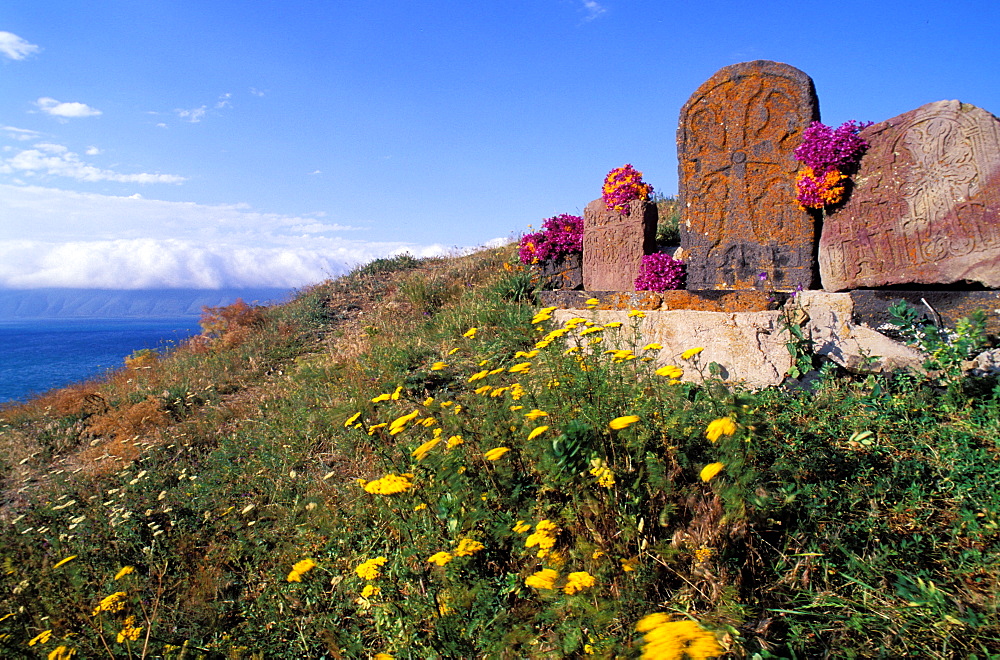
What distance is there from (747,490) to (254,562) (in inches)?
115

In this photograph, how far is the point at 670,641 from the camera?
53.5 inches

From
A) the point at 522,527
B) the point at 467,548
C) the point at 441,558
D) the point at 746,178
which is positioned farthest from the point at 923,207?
the point at 441,558

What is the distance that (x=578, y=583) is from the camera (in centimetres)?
186

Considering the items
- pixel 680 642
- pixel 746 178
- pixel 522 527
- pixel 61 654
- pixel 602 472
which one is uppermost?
pixel 746 178

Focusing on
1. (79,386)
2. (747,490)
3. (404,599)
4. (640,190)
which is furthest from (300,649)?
(79,386)

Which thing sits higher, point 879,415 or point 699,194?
point 699,194

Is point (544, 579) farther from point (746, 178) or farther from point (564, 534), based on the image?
point (746, 178)

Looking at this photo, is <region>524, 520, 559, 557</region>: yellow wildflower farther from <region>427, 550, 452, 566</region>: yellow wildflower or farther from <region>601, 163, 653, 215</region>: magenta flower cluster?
<region>601, 163, 653, 215</region>: magenta flower cluster

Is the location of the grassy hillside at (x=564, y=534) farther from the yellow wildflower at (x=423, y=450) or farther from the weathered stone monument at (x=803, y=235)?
the weathered stone monument at (x=803, y=235)

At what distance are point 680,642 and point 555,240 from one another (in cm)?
659

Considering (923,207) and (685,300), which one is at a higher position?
(923,207)

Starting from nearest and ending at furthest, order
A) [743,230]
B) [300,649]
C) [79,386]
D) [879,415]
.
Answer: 1. [300,649]
2. [879,415]
3. [743,230]
4. [79,386]

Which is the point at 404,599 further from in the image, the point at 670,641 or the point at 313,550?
the point at 670,641

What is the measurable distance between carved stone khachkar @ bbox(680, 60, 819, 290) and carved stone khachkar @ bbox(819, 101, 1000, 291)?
0.36 m
